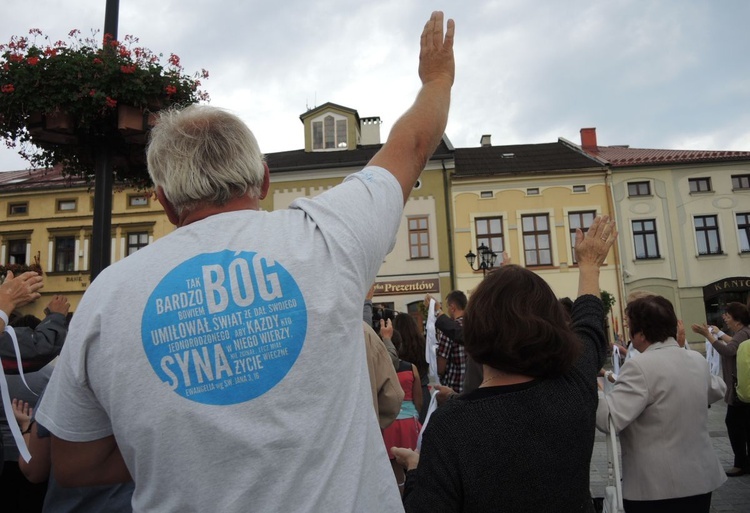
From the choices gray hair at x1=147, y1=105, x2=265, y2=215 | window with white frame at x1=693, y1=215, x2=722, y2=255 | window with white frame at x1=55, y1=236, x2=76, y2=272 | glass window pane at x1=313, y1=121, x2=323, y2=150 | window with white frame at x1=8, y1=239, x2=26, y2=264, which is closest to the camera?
gray hair at x1=147, y1=105, x2=265, y2=215

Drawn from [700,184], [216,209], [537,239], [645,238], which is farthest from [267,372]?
[700,184]

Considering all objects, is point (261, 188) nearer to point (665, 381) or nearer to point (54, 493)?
point (54, 493)

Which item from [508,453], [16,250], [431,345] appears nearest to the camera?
[508,453]

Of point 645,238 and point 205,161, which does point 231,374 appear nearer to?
point 205,161

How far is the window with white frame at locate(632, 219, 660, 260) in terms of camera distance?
81.4 ft

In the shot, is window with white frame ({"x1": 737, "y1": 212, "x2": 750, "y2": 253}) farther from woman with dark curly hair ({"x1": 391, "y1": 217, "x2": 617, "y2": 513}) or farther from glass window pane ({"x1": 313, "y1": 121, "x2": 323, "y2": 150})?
woman with dark curly hair ({"x1": 391, "y1": 217, "x2": 617, "y2": 513})

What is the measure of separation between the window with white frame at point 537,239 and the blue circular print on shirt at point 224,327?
24488 mm

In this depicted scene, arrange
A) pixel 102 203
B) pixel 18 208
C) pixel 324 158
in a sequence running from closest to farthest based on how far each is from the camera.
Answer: pixel 102 203 → pixel 324 158 → pixel 18 208

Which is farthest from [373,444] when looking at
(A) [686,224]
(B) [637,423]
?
(A) [686,224]

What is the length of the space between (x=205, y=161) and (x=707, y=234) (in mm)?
28398

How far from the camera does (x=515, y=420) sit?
5.76 feet

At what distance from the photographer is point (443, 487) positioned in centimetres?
169

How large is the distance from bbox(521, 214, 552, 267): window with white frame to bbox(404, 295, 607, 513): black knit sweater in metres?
23.6

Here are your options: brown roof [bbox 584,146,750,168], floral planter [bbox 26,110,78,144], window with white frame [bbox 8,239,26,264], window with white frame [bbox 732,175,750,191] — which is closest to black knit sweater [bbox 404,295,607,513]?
floral planter [bbox 26,110,78,144]
